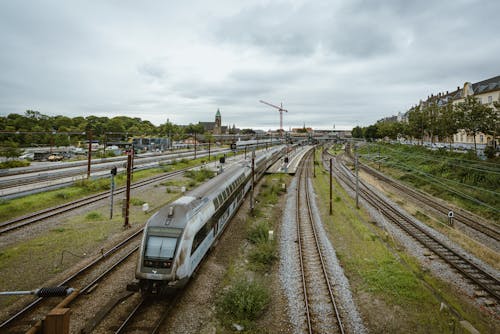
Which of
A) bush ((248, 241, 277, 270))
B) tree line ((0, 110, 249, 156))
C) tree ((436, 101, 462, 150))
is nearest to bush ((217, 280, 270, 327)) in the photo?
bush ((248, 241, 277, 270))

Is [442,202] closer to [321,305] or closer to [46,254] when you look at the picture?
[321,305]

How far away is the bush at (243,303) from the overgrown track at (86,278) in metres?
6.35

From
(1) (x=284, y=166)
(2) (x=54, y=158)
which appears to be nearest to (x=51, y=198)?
(1) (x=284, y=166)

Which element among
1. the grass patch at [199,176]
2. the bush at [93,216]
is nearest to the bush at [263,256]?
the bush at [93,216]

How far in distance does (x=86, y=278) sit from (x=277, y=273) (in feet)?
32.2

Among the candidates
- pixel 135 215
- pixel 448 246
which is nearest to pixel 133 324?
pixel 135 215

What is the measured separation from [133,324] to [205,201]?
260 inches

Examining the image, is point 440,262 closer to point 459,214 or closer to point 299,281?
point 299,281

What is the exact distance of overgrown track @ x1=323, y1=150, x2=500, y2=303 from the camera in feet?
48.0

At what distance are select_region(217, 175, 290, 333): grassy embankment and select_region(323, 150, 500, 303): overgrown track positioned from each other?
1082cm

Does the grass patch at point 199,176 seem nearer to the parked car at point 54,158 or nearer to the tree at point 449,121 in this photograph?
the parked car at point 54,158

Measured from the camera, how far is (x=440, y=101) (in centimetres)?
8500

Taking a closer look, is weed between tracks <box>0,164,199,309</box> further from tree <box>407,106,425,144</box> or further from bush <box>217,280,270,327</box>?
tree <box>407,106,425,144</box>

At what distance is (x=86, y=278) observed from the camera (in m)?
13.3
